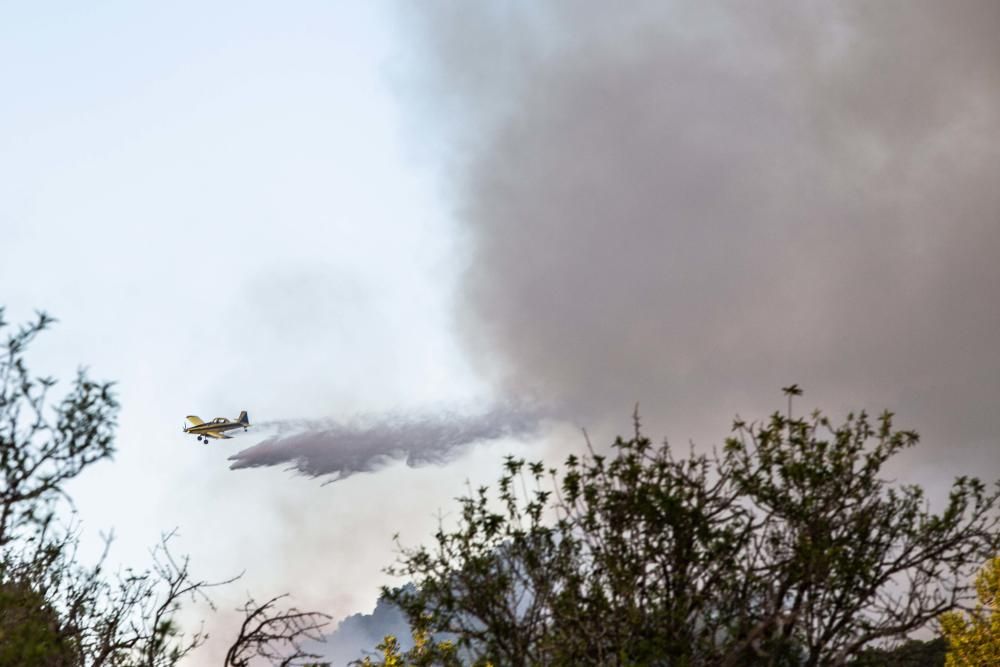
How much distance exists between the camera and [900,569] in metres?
19.4

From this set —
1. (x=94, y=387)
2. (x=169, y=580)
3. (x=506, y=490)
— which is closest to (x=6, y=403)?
(x=94, y=387)

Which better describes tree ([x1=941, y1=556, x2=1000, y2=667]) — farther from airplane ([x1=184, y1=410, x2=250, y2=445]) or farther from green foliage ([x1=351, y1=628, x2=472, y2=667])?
airplane ([x1=184, y1=410, x2=250, y2=445])

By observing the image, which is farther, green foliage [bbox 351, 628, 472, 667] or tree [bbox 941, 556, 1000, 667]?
tree [bbox 941, 556, 1000, 667]

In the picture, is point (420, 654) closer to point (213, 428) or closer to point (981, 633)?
point (981, 633)

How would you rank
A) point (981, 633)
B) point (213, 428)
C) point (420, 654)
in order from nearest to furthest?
point (420, 654), point (981, 633), point (213, 428)

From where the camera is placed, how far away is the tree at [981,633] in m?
45.8

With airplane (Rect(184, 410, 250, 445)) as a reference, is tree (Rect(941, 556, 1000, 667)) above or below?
below

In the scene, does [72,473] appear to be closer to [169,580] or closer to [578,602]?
[169,580]

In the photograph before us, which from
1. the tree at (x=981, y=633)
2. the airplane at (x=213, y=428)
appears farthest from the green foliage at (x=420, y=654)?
the airplane at (x=213, y=428)

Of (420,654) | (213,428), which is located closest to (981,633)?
(420,654)

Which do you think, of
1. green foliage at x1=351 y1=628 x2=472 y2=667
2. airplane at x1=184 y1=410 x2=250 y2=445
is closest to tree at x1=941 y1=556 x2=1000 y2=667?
green foliage at x1=351 y1=628 x2=472 y2=667

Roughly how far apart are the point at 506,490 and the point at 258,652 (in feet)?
21.1

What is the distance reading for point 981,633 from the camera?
46500 millimetres

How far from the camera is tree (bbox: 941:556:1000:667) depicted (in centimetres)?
4584
